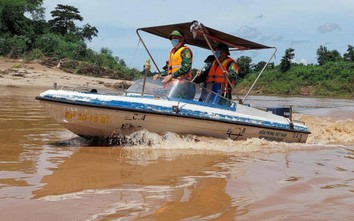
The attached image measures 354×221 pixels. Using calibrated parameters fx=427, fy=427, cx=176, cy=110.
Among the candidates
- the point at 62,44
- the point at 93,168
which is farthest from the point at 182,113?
the point at 62,44

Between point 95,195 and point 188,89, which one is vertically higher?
point 188,89

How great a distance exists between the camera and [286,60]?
49844 millimetres

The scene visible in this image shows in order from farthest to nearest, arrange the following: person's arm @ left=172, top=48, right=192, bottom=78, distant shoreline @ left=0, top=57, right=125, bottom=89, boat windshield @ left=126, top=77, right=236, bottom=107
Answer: distant shoreline @ left=0, top=57, right=125, bottom=89, person's arm @ left=172, top=48, right=192, bottom=78, boat windshield @ left=126, top=77, right=236, bottom=107

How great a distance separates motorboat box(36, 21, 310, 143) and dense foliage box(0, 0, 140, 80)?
19780 millimetres

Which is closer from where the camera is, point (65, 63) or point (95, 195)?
point (95, 195)

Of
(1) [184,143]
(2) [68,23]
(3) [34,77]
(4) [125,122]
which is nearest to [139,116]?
(4) [125,122]

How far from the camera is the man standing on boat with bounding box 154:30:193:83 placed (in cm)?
680

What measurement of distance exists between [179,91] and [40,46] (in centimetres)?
2370

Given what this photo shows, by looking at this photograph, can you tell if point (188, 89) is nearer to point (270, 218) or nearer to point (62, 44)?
point (270, 218)

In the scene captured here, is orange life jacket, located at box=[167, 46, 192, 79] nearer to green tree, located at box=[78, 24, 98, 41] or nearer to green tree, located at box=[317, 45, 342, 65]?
green tree, located at box=[78, 24, 98, 41]

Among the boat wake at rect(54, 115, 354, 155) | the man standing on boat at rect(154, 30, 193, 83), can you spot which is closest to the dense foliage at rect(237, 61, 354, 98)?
the boat wake at rect(54, 115, 354, 155)

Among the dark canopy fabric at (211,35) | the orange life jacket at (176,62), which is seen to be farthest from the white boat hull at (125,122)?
the dark canopy fabric at (211,35)

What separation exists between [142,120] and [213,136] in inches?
50.2

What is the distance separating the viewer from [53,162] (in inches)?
179
